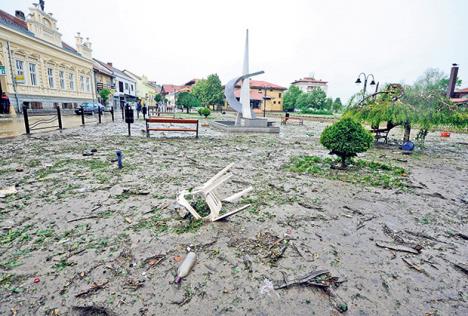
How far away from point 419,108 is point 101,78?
134ft

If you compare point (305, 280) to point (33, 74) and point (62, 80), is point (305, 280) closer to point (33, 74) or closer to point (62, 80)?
point (33, 74)

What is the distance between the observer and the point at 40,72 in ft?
77.9

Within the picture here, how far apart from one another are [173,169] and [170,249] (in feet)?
11.6

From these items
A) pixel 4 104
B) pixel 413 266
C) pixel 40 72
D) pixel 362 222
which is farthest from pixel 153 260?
pixel 40 72

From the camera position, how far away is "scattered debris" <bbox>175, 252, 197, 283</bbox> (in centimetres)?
236

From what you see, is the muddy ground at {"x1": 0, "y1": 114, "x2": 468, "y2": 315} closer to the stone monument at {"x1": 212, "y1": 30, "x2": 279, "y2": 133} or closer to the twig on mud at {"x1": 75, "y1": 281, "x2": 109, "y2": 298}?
the twig on mud at {"x1": 75, "y1": 281, "x2": 109, "y2": 298}

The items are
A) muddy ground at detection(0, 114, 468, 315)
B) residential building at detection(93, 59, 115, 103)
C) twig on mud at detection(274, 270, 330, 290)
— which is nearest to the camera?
muddy ground at detection(0, 114, 468, 315)

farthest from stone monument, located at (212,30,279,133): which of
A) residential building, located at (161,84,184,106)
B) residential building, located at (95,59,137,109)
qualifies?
residential building, located at (161,84,184,106)

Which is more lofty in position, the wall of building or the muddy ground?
the wall of building

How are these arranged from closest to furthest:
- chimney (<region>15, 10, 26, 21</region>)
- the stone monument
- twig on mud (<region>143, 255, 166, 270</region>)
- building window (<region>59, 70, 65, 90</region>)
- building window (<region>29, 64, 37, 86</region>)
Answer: twig on mud (<region>143, 255, 166, 270</region>), the stone monument, building window (<region>29, 64, 37, 86</region>), chimney (<region>15, 10, 26, 21</region>), building window (<region>59, 70, 65, 90</region>)

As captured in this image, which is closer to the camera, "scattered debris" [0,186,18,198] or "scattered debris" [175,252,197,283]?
"scattered debris" [175,252,197,283]

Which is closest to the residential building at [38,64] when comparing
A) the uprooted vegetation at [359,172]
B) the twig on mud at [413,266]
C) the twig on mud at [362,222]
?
the uprooted vegetation at [359,172]

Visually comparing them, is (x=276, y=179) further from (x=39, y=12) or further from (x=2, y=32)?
(x=39, y=12)

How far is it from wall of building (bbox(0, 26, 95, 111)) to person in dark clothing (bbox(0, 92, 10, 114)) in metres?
0.94
